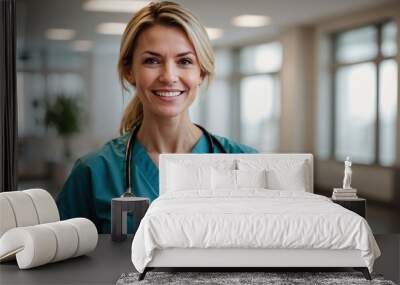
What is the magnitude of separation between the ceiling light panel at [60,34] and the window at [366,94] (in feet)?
9.07

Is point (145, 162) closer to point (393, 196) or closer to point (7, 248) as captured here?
point (7, 248)

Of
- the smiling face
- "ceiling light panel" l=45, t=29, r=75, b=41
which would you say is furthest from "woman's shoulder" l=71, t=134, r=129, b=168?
"ceiling light panel" l=45, t=29, r=75, b=41

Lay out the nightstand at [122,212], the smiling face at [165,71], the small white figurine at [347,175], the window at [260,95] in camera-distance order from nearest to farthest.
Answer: the nightstand at [122,212]
the small white figurine at [347,175]
the smiling face at [165,71]
the window at [260,95]

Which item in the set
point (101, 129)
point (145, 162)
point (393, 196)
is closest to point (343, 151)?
point (393, 196)

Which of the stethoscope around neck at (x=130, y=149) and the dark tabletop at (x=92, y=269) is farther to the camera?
the stethoscope around neck at (x=130, y=149)

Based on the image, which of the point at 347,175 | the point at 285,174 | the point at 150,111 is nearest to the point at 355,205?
the point at 347,175

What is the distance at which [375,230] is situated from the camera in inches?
275

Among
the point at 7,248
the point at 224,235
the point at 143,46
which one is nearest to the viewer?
the point at 224,235

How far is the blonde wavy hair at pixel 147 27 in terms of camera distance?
22.2 ft

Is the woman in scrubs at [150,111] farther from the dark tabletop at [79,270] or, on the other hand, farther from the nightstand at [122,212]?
the dark tabletop at [79,270]

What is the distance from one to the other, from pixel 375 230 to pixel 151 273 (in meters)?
3.09

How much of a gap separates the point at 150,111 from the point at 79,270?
7.74 ft

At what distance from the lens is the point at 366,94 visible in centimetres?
694

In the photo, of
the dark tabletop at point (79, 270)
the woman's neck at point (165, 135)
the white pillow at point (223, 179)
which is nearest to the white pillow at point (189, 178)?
the white pillow at point (223, 179)
